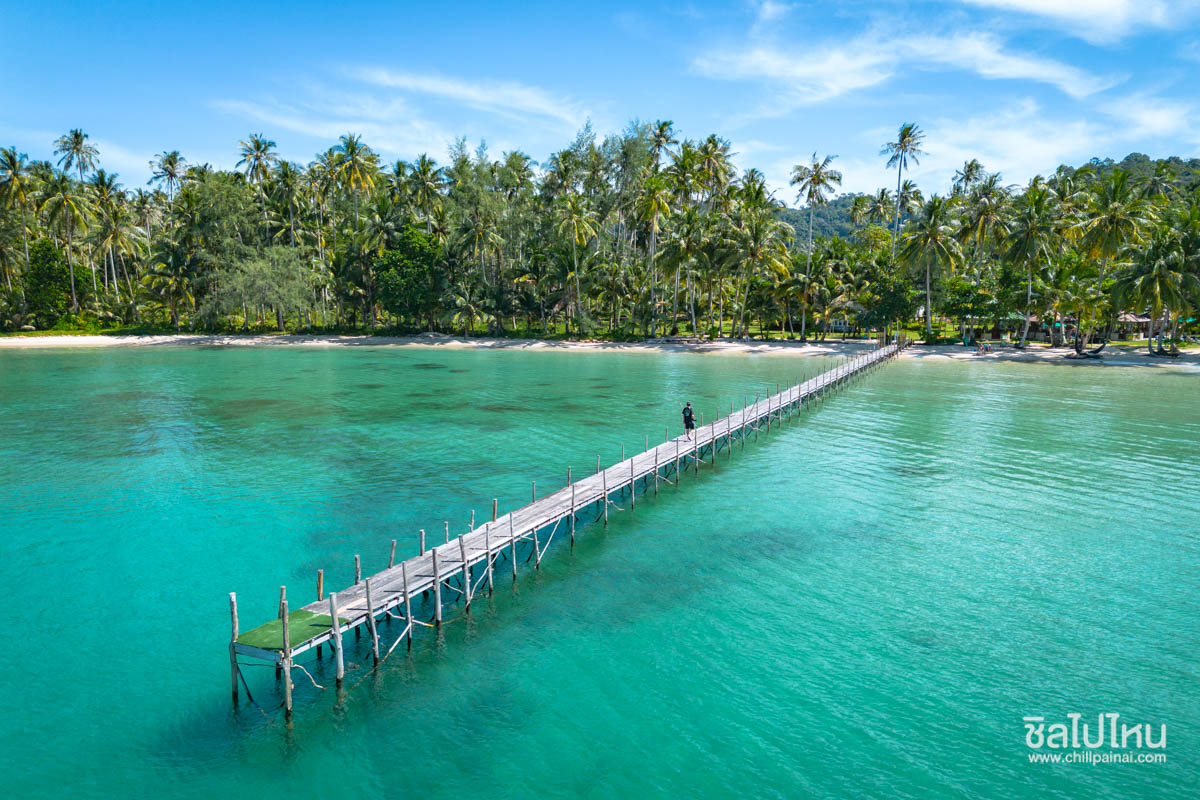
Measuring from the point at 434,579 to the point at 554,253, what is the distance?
A: 80.0m

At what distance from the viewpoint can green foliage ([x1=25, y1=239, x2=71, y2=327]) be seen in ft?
322

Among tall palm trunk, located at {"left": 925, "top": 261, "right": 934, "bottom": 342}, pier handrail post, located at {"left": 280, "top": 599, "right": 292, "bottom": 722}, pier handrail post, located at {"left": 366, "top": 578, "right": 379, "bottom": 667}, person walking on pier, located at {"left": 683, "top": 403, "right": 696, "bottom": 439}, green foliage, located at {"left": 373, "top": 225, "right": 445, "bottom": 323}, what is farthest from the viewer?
green foliage, located at {"left": 373, "top": 225, "right": 445, "bottom": 323}

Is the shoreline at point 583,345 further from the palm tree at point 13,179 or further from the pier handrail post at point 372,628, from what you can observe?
the pier handrail post at point 372,628

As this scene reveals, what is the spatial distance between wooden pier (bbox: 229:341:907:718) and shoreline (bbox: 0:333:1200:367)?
186 feet

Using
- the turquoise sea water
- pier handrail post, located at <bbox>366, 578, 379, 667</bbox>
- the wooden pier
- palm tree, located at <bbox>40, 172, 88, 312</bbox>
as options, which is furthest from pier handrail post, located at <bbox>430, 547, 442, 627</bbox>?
palm tree, located at <bbox>40, 172, 88, 312</bbox>

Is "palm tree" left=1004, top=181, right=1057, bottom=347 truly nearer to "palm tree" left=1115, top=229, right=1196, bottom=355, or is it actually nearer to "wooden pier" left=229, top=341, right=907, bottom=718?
"palm tree" left=1115, top=229, right=1196, bottom=355

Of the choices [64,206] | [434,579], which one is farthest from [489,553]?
[64,206]

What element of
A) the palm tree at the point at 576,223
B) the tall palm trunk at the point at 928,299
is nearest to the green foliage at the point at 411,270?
the palm tree at the point at 576,223

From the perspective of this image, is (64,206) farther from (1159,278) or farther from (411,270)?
(1159,278)

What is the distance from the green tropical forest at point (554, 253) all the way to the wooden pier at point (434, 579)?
194 ft

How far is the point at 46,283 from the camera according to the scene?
3905 inches

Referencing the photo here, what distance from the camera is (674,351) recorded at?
8988 cm

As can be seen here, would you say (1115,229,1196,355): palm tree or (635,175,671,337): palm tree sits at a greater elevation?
(635,175,671,337): palm tree

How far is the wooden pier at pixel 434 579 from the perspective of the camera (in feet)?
51.1
